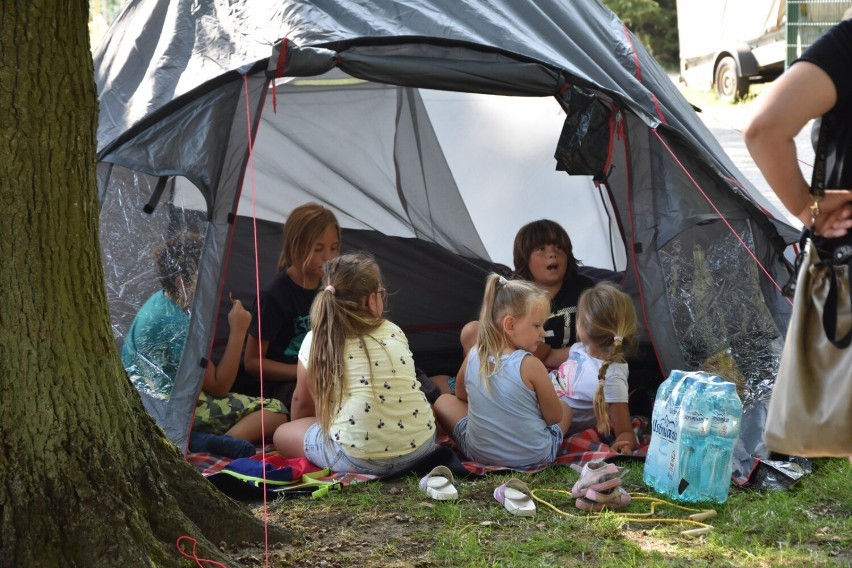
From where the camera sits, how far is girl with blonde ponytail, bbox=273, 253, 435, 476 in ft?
12.2

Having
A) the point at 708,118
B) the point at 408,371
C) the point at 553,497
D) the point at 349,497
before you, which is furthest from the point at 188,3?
the point at 708,118

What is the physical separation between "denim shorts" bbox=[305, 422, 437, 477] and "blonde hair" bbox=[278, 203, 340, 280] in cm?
105

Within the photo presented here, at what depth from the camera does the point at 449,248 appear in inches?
229

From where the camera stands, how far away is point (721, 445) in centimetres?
351

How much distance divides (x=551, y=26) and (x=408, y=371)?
5.13ft

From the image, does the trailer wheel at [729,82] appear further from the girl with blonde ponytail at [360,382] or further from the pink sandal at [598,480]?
the pink sandal at [598,480]

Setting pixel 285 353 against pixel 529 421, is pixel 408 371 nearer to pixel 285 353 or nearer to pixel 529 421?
pixel 529 421

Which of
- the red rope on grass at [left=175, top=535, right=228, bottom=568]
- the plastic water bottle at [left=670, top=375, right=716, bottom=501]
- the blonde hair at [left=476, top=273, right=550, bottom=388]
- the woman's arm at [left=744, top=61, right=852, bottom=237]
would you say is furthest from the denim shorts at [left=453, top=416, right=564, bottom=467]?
the woman's arm at [left=744, top=61, right=852, bottom=237]

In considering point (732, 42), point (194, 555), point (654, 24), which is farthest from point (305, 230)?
point (654, 24)


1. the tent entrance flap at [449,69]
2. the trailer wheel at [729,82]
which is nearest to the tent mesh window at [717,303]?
the tent entrance flap at [449,69]

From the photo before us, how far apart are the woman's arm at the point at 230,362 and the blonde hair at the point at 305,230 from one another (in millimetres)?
487

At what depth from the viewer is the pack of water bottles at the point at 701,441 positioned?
3.50 metres

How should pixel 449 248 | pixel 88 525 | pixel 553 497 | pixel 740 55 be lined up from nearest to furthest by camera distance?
pixel 88 525 < pixel 553 497 < pixel 449 248 < pixel 740 55

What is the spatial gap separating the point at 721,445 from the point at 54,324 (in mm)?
2173
